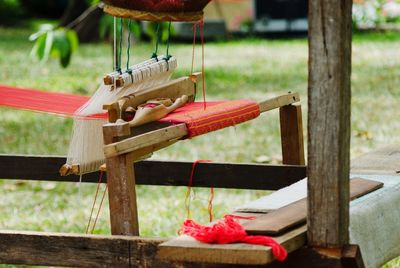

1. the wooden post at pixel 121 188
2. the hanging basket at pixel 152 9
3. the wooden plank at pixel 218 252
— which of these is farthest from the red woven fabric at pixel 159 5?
the wooden plank at pixel 218 252

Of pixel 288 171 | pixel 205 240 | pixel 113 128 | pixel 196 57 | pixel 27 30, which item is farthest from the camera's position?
pixel 27 30

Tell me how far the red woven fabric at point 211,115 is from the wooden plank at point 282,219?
47 cm

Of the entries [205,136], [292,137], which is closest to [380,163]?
[292,137]

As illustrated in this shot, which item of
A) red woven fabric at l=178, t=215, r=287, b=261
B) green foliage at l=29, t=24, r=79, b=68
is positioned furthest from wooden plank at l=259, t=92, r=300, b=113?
green foliage at l=29, t=24, r=79, b=68

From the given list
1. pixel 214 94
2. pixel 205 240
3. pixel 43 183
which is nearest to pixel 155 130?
pixel 205 240

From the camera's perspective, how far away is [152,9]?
3678 mm

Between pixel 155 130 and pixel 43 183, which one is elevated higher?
pixel 155 130

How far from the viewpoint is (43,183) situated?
6.38 m

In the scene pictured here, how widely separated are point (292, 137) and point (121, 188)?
1301mm

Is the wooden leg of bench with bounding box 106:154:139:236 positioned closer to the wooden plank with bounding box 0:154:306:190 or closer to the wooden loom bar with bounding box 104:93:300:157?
the wooden loom bar with bounding box 104:93:300:157

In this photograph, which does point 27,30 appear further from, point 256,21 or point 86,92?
point 86,92

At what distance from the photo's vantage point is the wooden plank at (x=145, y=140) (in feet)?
10.2

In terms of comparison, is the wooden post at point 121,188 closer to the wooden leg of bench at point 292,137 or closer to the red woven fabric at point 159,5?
the red woven fabric at point 159,5

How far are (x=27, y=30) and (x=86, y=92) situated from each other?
10.2m
